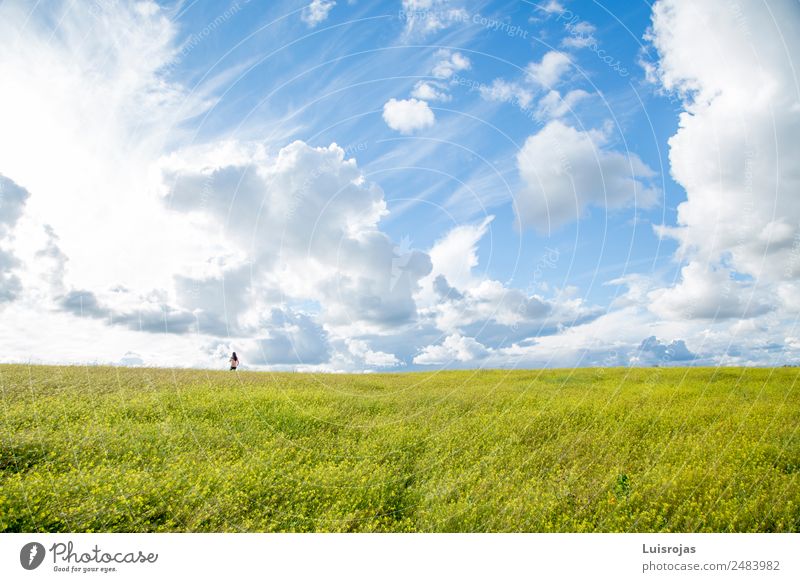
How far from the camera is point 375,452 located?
14.5 meters

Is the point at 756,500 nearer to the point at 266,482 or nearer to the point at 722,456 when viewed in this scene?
the point at 722,456

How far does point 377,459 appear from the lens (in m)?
13.7

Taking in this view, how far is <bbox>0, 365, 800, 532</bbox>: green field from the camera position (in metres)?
10.2

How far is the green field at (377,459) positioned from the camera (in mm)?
10156
